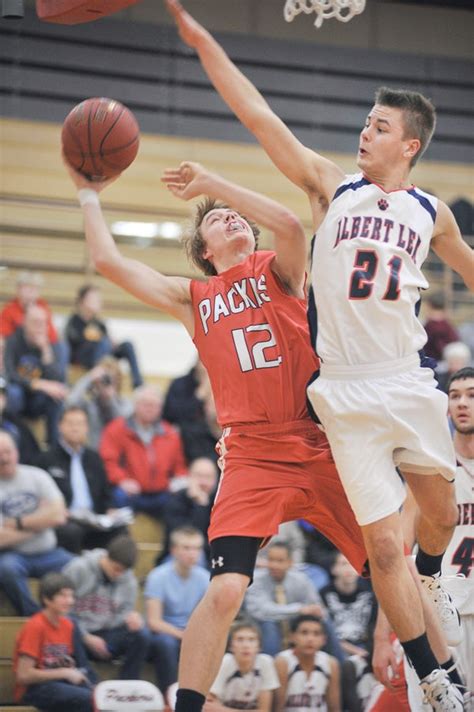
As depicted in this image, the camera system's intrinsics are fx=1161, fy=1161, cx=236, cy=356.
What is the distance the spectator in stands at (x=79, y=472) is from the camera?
930 cm

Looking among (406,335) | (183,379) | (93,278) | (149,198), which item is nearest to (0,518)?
(183,379)

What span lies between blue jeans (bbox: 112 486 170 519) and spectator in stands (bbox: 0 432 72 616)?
3.47 ft

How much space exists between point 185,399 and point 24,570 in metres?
3.10

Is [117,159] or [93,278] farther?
[93,278]

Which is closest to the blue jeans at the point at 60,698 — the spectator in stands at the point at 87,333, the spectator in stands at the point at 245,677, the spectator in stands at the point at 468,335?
the spectator in stands at the point at 245,677

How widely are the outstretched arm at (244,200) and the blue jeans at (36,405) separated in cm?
588

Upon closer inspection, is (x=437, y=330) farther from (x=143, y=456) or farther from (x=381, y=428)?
(x=381, y=428)

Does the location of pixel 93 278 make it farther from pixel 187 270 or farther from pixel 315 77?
pixel 315 77

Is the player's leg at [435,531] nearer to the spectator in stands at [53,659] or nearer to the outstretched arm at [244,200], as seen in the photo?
the outstretched arm at [244,200]

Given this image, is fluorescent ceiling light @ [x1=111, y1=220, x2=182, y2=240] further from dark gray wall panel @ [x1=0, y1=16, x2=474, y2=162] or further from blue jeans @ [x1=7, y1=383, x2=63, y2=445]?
blue jeans @ [x1=7, y1=383, x2=63, y2=445]

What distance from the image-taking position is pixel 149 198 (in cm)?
1568

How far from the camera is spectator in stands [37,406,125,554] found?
366 inches

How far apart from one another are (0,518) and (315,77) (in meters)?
10.4

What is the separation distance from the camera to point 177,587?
8430 millimetres
